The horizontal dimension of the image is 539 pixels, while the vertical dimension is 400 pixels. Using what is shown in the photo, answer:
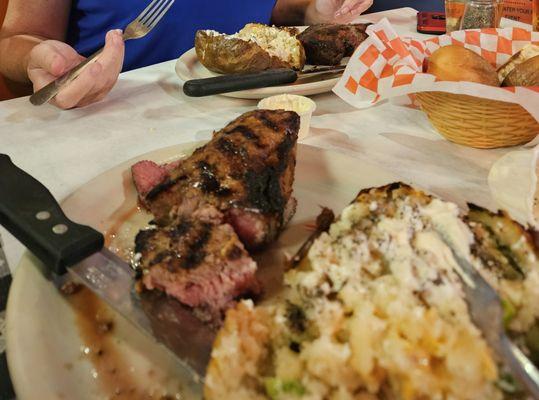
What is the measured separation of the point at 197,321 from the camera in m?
1.04

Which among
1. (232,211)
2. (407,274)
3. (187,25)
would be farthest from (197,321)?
(187,25)

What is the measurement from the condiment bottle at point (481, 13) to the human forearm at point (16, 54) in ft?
8.22

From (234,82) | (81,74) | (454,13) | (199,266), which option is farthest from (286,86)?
(454,13)

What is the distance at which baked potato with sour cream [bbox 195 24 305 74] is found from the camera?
2363 mm

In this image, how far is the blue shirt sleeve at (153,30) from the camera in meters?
3.05

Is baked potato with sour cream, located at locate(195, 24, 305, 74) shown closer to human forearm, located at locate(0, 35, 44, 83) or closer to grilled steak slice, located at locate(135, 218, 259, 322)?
human forearm, located at locate(0, 35, 44, 83)

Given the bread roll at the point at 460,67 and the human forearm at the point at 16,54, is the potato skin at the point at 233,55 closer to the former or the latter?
the bread roll at the point at 460,67

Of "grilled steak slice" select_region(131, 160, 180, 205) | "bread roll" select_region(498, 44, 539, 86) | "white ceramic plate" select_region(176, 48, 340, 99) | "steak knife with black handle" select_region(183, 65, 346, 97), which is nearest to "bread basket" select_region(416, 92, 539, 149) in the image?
"bread roll" select_region(498, 44, 539, 86)

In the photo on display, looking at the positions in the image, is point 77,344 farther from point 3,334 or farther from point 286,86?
point 286,86

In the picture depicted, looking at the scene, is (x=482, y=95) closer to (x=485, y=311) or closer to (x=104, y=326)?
(x=485, y=311)

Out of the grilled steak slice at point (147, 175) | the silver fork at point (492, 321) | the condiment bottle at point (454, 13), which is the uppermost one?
the silver fork at point (492, 321)

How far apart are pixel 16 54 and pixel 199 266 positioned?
2.35m

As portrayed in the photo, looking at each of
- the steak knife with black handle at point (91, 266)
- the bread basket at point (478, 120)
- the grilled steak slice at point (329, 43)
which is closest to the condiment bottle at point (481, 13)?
the grilled steak slice at point (329, 43)

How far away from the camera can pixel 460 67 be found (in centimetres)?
182
